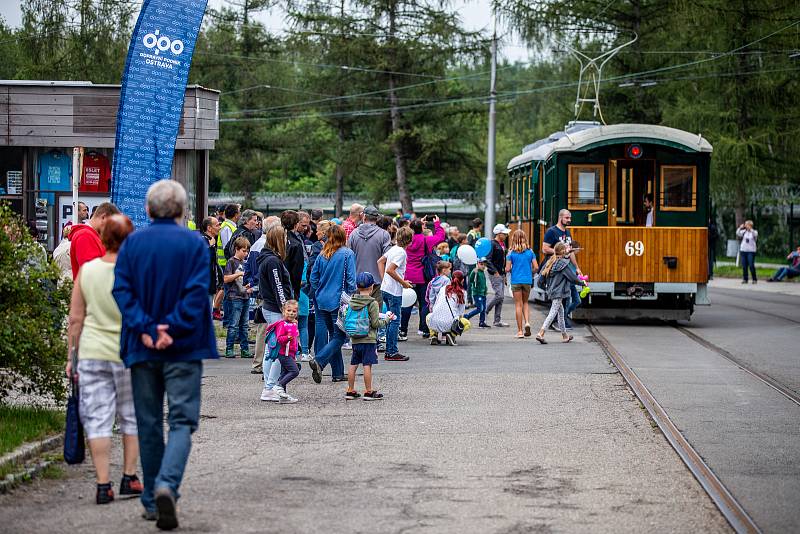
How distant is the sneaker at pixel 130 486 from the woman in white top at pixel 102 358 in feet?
0.46

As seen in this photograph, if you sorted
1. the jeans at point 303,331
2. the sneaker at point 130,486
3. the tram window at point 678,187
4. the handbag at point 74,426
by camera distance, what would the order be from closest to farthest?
the handbag at point 74,426
the sneaker at point 130,486
the jeans at point 303,331
the tram window at point 678,187

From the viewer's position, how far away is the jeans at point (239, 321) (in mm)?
15148

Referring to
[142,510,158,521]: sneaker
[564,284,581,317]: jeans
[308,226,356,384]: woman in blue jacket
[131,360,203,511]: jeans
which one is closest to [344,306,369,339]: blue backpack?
[308,226,356,384]: woman in blue jacket

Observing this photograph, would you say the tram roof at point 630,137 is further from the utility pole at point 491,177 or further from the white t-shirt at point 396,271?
the utility pole at point 491,177

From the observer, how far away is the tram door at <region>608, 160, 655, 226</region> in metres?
21.5

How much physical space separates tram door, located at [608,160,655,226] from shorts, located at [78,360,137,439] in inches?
597

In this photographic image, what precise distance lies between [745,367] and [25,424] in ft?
29.0

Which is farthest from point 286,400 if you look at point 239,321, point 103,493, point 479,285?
point 479,285

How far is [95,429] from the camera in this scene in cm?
718

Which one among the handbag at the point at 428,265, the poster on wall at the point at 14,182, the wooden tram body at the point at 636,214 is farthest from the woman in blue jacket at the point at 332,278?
the poster on wall at the point at 14,182

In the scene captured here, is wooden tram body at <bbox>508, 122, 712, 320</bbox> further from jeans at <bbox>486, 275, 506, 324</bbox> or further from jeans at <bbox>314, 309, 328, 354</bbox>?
jeans at <bbox>314, 309, 328, 354</bbox>

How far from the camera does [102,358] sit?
281 inches

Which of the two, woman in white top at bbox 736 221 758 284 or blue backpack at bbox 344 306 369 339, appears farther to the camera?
woman in white top at bbox 736 221 758 284

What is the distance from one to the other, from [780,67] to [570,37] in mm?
7192
